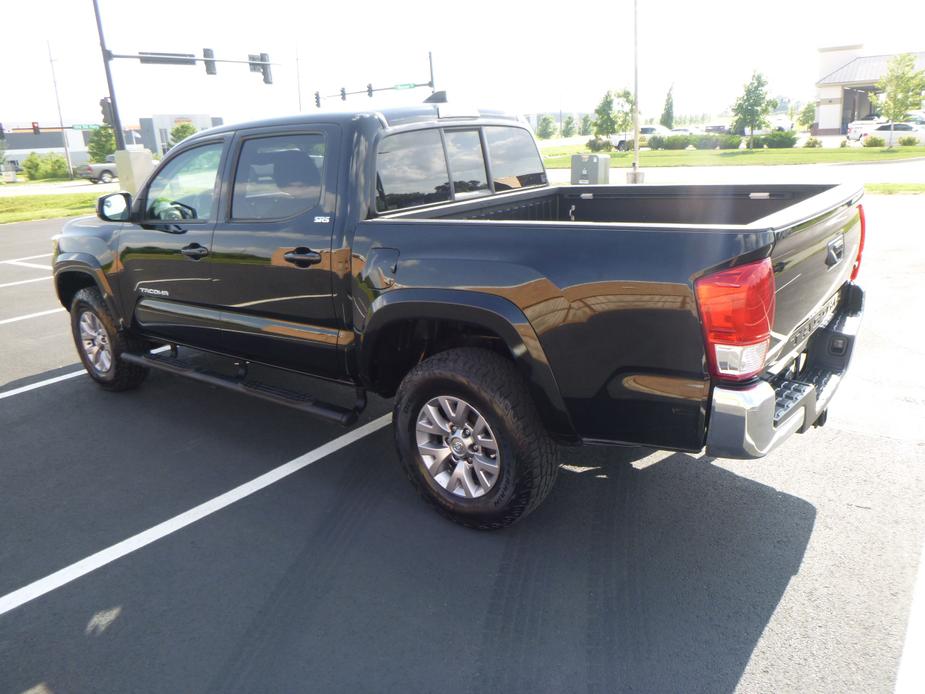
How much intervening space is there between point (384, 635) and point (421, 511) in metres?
0.99

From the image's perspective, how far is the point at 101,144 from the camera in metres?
54.7

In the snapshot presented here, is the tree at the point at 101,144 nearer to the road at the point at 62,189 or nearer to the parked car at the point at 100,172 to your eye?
the parked car at the point at 100,172

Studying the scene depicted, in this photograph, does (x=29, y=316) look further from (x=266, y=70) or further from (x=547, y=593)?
(x=266, y=70)

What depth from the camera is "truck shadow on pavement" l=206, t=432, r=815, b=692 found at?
2.59 metres

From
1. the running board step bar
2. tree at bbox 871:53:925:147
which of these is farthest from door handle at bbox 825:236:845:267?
tree at bbox 871:53:925:147

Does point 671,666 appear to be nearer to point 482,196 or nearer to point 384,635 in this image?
point 384,635

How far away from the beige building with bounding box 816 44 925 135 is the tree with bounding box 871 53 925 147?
20.8 m

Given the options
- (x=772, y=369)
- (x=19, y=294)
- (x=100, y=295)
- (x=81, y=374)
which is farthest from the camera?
(x=19, y=294)

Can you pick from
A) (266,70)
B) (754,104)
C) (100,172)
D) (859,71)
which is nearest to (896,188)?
(266,70)

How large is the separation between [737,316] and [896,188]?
1851 cm

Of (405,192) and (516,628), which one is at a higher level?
(405,192)

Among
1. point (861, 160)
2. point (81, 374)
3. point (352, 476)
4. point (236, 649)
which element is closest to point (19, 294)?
point (81, 374)

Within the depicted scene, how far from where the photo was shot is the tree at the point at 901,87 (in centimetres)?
3831

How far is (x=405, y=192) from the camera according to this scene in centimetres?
397
